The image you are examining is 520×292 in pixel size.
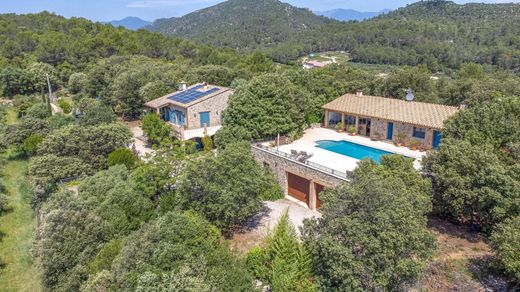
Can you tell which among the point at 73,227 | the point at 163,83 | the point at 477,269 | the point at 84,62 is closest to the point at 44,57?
the point at 84,62

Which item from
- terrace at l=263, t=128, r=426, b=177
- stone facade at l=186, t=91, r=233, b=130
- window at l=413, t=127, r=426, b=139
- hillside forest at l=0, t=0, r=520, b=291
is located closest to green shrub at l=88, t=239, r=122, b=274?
hillside forest at l=0, t=0, r=520, b=291

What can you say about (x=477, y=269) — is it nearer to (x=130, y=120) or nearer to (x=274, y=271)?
(x=274, y=271)

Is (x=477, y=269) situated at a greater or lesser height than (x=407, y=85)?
lesser

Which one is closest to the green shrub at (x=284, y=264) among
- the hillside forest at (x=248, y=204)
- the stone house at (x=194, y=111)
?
the hillside forest at (x=248, y=204)

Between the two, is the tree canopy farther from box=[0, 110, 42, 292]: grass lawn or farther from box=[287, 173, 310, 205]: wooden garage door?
box=[0, 110, 42, 292]: grass lawn

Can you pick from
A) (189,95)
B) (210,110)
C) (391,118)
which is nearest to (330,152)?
(391,118)
